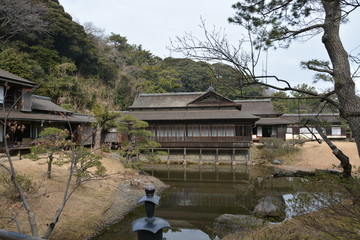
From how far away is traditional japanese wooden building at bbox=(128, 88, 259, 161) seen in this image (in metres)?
22.9

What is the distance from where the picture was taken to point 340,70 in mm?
4754

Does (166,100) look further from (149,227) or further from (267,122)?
(149,227)

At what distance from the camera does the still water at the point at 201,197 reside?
834 cm

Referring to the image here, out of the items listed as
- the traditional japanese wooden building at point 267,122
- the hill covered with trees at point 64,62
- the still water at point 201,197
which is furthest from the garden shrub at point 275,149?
the hill covered with trees at point 64,62

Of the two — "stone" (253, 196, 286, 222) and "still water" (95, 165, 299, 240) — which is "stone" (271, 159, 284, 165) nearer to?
"still water" (95, 165, 299, 240)

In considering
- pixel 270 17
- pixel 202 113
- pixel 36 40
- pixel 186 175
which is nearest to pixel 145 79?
pixel 36 40

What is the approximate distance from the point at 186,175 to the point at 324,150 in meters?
14.3

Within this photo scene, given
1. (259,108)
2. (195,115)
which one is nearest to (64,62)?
(195,115)

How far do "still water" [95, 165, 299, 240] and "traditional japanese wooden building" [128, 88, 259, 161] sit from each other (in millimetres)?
2452

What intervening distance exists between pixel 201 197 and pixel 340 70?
9.72m

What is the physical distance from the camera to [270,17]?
526 cm

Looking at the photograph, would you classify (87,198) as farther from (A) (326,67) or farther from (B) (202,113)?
(B) (202,113)

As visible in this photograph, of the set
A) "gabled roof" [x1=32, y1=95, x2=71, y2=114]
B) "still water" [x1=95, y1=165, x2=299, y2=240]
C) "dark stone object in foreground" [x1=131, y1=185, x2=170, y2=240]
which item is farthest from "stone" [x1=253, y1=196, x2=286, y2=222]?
"gabled roof" [x1=32, y1=95, x2=71, y2=114]

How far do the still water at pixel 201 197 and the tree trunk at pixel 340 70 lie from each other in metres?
2.12
